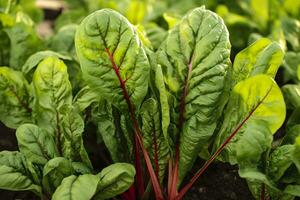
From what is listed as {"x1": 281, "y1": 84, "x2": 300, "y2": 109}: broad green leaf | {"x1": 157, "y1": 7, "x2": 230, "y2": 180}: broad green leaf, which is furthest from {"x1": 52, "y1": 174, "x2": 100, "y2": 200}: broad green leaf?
{"x1": 281, "y1": 84, "x2": 300, "y2": 109}: broad green leaf

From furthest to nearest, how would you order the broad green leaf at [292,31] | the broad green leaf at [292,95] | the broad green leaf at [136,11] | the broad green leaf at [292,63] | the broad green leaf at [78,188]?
1. the broad green leaf at [136,11]
2. the broad green leaf at [292,31]
3. the broad green leaf at [292,63]
4. the broad green leaf at [292,95]
5. the broad green leaf at [78,188]

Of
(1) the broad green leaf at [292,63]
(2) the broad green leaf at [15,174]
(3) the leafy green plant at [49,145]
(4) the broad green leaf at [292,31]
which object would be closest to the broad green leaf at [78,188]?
(3) the leafy green plant at [49,145]

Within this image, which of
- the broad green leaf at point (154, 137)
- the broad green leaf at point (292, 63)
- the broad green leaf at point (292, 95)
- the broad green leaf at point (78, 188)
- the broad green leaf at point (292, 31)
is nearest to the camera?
the broad green leaf at point (78, 188)

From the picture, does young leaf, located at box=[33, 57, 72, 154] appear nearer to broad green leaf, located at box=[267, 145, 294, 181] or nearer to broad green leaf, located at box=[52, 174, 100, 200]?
broad green leaf, located at box=[52, 174, 100, 200]

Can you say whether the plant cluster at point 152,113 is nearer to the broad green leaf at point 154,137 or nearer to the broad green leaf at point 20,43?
the broad green leaf at point 154,137

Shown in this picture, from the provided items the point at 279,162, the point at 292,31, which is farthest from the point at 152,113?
the point at 292,31

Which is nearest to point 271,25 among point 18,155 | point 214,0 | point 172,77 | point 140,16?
point 214,0

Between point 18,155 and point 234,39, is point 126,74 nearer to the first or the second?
point 18,155
